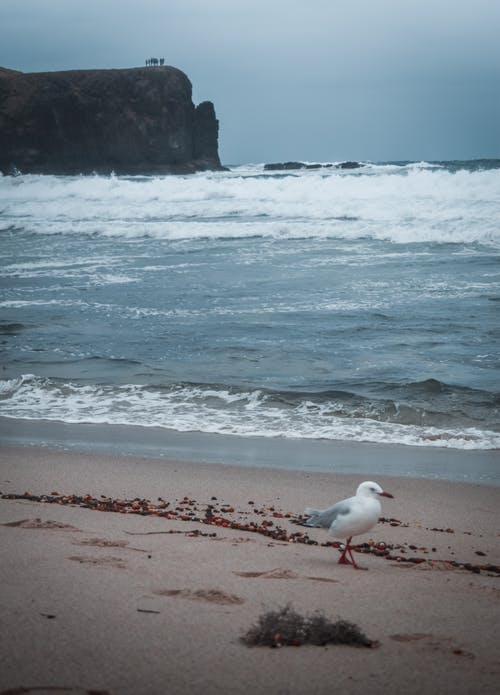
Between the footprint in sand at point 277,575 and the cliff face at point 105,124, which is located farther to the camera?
the cliff face at point 105,124

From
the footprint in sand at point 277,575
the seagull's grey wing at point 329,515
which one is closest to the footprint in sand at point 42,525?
the footprint in sand at point 277,575

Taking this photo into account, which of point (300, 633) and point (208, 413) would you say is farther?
point (208, 413)

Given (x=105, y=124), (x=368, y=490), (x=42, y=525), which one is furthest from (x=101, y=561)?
(x=105, y=124)

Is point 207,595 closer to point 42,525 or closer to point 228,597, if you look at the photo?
point 228,597

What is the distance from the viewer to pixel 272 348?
1183cm

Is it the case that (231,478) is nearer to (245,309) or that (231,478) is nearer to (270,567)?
(270,567)

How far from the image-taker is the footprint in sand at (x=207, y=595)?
368cm

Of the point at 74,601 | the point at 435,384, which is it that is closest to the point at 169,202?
the point at 435,384

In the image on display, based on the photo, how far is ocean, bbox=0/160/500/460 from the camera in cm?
901

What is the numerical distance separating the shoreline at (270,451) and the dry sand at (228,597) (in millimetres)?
714

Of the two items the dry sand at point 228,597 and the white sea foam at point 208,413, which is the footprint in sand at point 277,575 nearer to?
the dry sand at point 228,597

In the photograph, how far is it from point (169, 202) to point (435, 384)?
3288 centimetres

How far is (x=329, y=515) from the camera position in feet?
15.5

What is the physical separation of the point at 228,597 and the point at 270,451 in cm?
400
